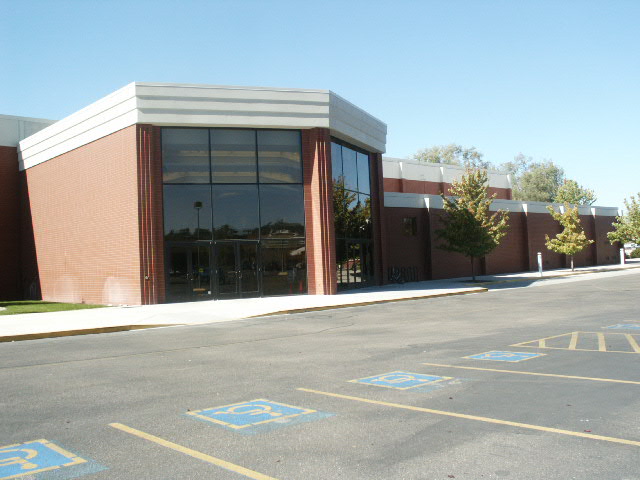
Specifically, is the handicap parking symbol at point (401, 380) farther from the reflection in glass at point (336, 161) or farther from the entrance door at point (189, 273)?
the reflection in glass at point (336, 161)

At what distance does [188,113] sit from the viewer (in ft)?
79.2

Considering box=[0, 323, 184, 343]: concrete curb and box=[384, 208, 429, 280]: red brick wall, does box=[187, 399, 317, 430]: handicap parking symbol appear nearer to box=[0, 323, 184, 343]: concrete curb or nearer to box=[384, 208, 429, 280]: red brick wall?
box=[0, 323, 184, 343]: concrete curb

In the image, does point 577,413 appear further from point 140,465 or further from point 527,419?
Answer: point 140,465

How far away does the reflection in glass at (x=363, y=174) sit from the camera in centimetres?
3083

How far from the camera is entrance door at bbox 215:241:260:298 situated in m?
24.7

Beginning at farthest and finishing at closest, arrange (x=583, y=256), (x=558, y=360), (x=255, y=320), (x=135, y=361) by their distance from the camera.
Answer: (x=583, y=256) → (x=255, y=320) → (x=135, y=361) → (x=558, y=360)

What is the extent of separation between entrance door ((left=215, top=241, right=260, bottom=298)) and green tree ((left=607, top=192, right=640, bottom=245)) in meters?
39.3

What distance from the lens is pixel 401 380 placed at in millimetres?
7863

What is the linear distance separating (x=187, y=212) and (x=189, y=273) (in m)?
2.44

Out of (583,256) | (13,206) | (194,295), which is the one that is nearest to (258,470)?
(194,295)

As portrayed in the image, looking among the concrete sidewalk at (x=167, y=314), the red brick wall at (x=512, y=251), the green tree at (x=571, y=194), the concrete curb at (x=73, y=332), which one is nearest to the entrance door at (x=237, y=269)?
the concrete sidewalk at (x=167, y=314)

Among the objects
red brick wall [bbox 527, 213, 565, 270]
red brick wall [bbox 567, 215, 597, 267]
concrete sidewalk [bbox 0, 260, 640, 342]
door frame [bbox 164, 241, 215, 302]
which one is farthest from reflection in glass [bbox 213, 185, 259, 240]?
red brick wall [bbox 567, 215, 597, 267]

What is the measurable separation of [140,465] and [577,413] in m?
4.08

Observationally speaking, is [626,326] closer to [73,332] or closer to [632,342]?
[632,342]
